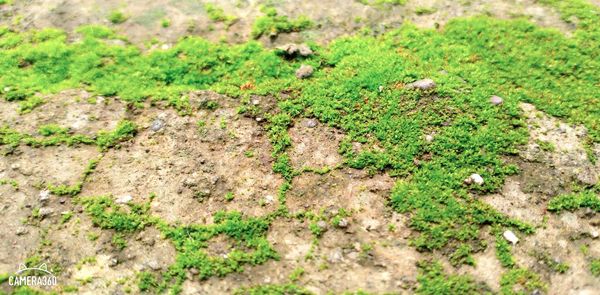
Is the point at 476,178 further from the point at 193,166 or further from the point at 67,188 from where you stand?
the point at 67,188

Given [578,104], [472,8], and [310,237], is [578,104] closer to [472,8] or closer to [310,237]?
[472,8]

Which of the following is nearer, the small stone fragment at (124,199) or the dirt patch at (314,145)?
the small stone fragment at (124,199)

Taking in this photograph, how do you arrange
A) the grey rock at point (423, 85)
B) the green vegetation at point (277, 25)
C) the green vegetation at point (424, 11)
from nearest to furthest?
the grey rock at point (423, 85) < the green vegetation at point (277, 25) < the green vegetation at point (424, 11)

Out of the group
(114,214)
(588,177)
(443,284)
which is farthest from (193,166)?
(588,177)

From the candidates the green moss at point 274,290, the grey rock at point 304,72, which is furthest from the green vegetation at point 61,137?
the green moss at point 274,290

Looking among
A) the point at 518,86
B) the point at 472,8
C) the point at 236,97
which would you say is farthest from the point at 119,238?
the point at 472,8

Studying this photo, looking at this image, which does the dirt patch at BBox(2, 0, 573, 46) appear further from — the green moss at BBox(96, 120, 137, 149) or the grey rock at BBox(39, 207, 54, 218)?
the grey rock at BBox(39, 207, 54, 218)

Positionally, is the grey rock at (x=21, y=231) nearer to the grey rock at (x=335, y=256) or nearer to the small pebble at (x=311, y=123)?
the grey rock at (x=335, y=256)
